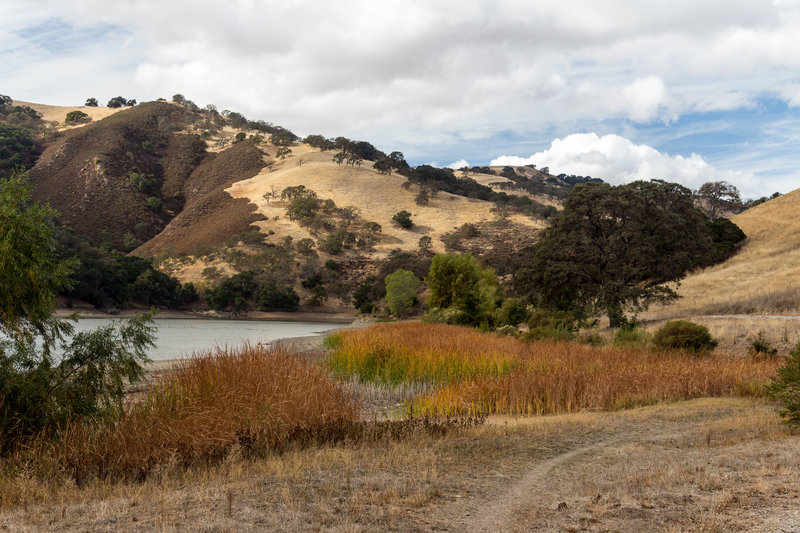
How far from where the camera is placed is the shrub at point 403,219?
102 m

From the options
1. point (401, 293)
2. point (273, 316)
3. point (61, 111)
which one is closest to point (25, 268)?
point (401, 293)

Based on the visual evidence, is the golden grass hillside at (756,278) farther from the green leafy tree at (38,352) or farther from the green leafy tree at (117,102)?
the green leafy tree at (117,102)

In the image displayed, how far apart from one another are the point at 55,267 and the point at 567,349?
14192 millimetres

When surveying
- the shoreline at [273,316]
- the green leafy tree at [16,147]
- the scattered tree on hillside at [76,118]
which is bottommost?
Result: the shoreline at [273,316]

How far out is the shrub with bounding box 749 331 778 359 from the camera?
56.0 ft

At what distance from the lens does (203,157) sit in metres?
144

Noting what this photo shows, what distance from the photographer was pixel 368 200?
112562 mm

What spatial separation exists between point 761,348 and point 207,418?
1785cm

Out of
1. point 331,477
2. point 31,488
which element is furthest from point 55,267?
point 331,477

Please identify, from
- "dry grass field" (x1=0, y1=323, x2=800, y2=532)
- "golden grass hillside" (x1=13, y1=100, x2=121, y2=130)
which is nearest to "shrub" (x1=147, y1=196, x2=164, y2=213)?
"golden grass hillside" (x1=13, y1=100, x2=121, y2=130)

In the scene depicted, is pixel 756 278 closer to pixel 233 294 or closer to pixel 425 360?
pixel 425 360

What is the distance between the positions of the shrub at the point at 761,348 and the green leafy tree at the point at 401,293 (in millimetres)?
41942

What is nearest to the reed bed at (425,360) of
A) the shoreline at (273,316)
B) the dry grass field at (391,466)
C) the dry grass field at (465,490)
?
the dry grass field at (391,466)

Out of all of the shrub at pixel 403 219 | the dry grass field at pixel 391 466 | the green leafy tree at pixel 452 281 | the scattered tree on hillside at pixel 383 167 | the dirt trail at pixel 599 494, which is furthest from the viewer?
the scattered tree on hillside at pixel 383 167
